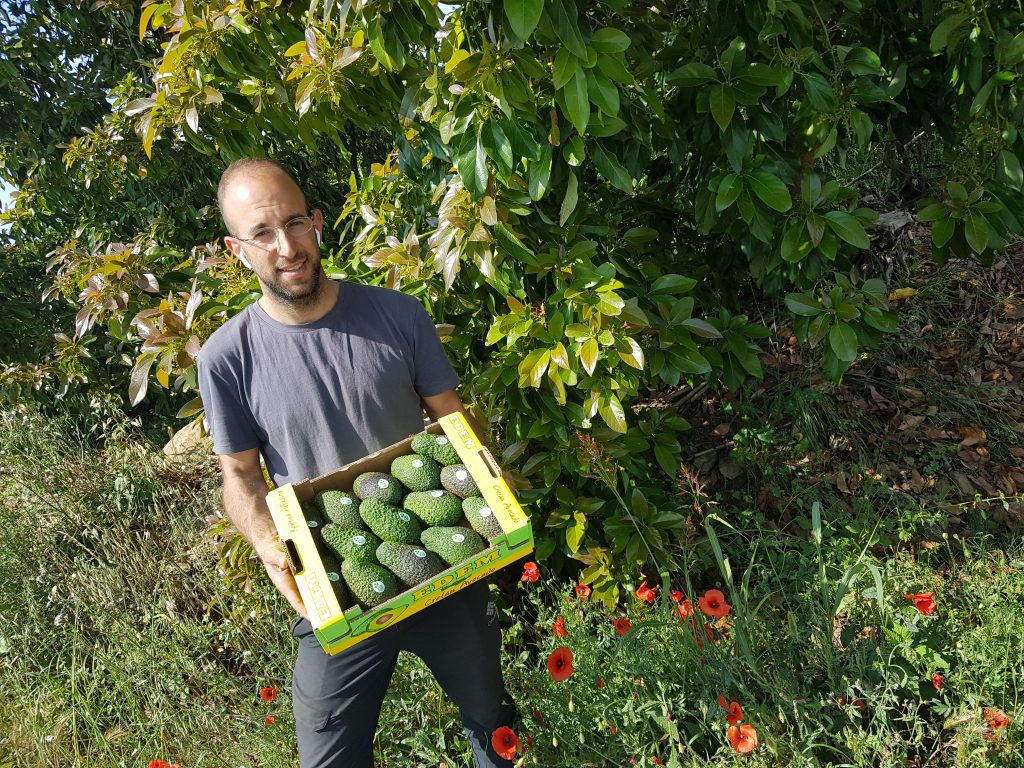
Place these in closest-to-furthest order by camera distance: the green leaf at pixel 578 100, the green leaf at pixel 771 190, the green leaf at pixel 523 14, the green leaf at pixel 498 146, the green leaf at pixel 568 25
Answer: the green leaf at pixel 523 14 → the green leaf at pixel 568 25 → the green leaf at pixel 578 100 → the green leaf at pixel 498 146 → the green leaf at pixel 771 190

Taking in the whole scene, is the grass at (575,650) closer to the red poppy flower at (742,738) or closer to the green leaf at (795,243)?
the red poppy flower at (742,738)

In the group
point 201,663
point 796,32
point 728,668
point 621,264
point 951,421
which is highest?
point 796,32

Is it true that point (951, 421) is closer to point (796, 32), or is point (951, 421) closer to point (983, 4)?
point (983, 4)

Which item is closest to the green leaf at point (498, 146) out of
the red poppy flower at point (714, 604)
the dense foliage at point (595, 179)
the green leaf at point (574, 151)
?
the dense foliage at point (595, 179)

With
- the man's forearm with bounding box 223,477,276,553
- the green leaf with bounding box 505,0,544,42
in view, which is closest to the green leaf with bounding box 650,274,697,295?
the green leaf with bounding box 505,0,544,42

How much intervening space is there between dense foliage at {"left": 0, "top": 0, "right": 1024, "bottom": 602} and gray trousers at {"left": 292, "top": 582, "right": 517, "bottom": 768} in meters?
0.56

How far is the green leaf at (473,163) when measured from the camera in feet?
5.16

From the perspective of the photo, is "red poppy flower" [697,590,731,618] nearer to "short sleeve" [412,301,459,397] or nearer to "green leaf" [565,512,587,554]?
"green leaf" [565,512,587,554]

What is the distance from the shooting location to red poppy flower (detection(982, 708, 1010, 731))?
143 centimetres

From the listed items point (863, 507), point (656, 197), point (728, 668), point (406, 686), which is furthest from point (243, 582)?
point (863, 507)

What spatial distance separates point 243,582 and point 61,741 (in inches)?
33.2

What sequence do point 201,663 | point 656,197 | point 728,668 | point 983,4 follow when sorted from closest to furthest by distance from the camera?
point 728,668 → point 983,4 → point 656,197 → point 201,663

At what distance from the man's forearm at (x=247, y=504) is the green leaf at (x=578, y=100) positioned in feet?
3.63

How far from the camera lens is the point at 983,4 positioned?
1.76m
